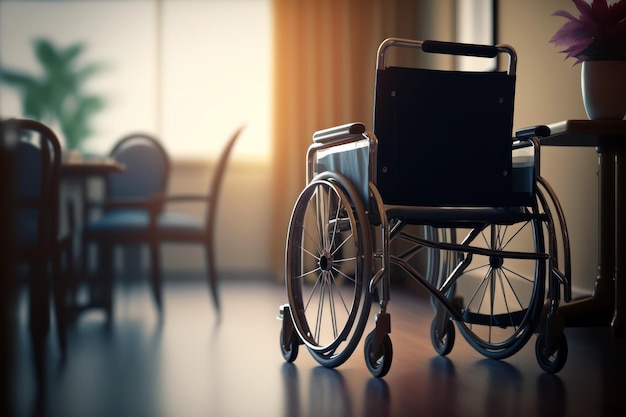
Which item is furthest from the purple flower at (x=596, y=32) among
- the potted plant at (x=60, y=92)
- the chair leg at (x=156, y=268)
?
the potted plant at (x=60, y=92)

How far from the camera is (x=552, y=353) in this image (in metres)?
1.89

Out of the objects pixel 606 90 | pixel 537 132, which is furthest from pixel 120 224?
pixel 606 90

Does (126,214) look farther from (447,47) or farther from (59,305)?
(447,47)

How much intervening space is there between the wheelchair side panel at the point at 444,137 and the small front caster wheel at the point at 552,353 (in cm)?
36

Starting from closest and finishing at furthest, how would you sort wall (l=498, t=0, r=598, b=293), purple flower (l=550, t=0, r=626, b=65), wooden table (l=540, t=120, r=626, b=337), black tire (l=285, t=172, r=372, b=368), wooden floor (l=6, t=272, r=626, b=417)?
1. wooden floor (l=6, t=272, r=626, b=417)
2. black tire (l=285, t=172, r=372, b=368)
3. purple flower (l=550, t=0, r=626, b=65)
4. wooden table (l=540, t=120, r=626, b=337)
5. wall (l=498, t=0, r=598, b=293)

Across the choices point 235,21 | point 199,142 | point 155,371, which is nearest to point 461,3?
point 235,21

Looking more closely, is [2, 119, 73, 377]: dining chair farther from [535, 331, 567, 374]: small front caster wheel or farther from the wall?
the wall

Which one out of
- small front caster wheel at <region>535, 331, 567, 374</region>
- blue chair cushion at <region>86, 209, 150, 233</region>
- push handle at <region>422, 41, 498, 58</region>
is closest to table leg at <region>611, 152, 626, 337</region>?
small front caster wheel at <region>535, 331, 567, 374</region>

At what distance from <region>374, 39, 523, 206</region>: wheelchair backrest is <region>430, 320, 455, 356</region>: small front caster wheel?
0.43 m

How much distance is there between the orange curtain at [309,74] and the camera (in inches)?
182

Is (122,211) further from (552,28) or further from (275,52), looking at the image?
(552,28)

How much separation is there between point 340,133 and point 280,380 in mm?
630

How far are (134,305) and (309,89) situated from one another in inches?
72.4

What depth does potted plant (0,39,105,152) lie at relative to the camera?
5.00m
